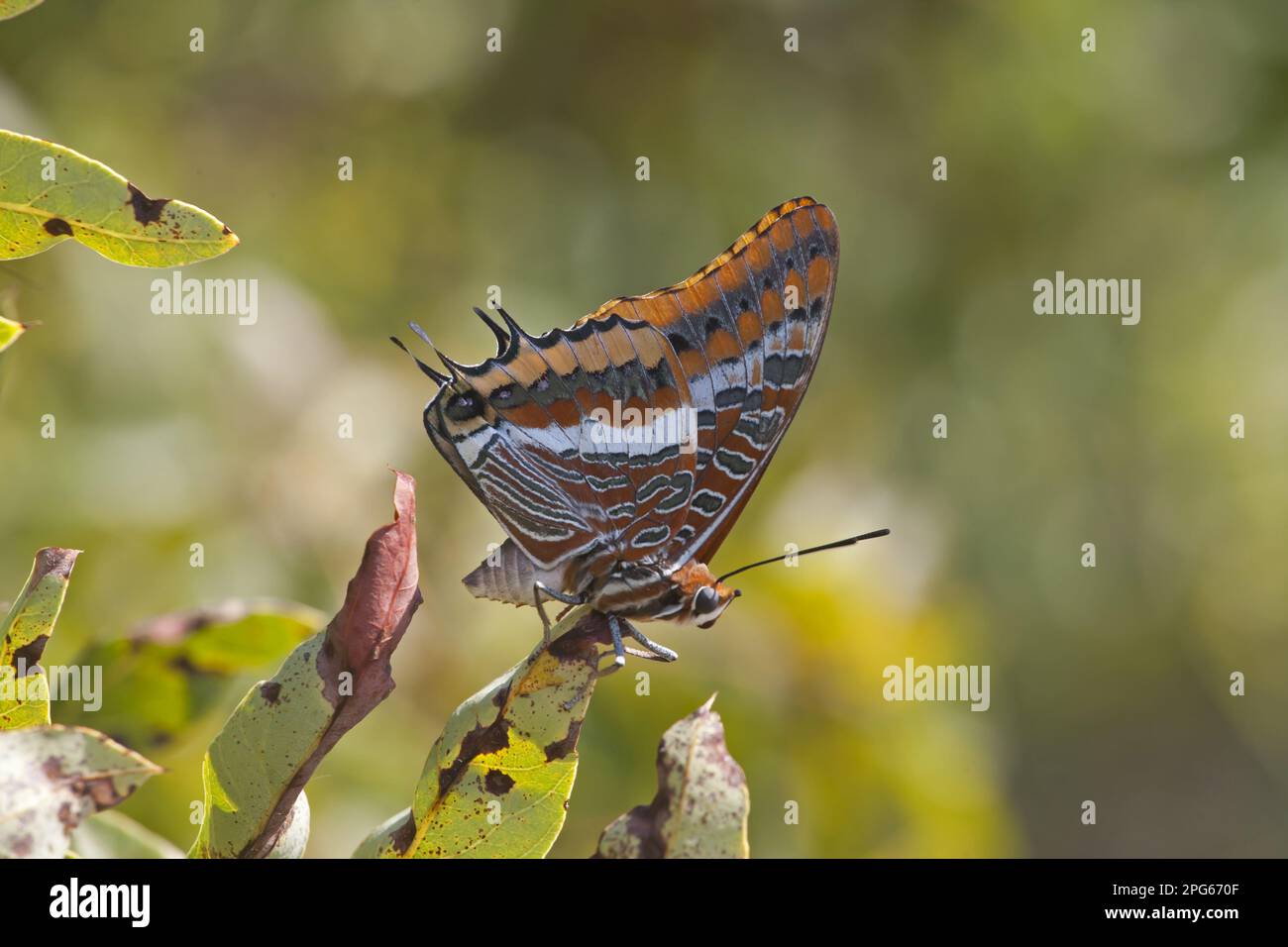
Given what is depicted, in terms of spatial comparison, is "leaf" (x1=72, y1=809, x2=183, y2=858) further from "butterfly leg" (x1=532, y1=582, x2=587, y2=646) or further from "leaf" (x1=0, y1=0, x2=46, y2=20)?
"leaf" (x1=0, y1=0, x2=46, y2=20)

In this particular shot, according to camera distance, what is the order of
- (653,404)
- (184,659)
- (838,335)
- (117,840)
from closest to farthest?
(117,840) < (184,659) < (653,404) < (838,335)

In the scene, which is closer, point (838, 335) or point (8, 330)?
point (8, 330)

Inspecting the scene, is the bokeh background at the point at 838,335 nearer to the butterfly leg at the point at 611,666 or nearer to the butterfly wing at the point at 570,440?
the butterfly wing at the point at 570,440

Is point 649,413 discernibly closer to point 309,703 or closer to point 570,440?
point 570,440

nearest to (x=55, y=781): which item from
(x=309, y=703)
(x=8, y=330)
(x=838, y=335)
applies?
(x=309, y=703)

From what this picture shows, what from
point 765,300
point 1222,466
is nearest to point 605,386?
point 765,300

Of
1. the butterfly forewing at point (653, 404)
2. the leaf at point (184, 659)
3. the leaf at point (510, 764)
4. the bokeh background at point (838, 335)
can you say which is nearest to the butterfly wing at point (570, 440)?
the butterfly forewing at point (653, 404)

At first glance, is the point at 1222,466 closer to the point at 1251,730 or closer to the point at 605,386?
the point at 1251,730
